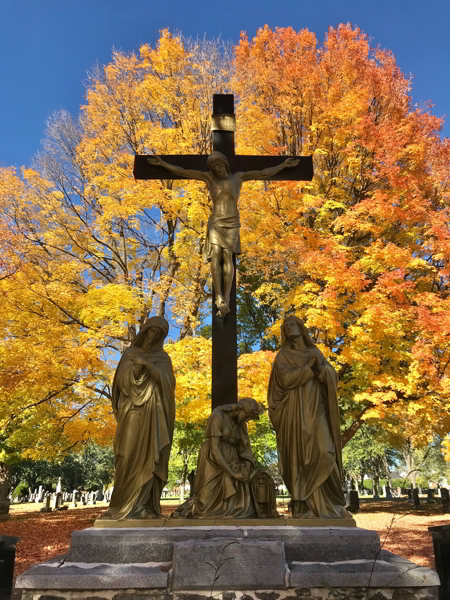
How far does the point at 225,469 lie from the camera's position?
4355 millimetres

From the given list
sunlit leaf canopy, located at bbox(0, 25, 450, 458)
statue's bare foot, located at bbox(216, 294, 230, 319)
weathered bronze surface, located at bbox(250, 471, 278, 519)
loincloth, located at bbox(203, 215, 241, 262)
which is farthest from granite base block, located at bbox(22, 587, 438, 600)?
sunlit leaf canopy, located at bbox(0, 25, 450, 458)

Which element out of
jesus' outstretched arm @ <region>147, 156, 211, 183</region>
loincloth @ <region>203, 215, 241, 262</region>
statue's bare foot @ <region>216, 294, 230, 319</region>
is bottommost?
statue's bare foot @ <region>216, 294, 230, 319</region>

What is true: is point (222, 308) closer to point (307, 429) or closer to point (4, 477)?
point (307, 429)

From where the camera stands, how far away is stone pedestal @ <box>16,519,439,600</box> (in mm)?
3467

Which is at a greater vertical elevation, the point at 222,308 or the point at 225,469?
the point at 222,308

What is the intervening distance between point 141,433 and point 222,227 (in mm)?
2401

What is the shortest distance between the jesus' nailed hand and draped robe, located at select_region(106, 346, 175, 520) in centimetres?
113

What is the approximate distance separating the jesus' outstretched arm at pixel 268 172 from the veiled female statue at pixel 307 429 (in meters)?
2.06

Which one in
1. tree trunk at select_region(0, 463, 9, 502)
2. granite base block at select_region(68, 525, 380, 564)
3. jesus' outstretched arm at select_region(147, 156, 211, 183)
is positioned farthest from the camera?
tree trunk at select_region(0, 463, 9, 502)

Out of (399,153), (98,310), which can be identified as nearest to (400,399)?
(399,153)

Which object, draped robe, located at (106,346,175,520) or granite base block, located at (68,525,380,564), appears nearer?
granite base block, located at (68,525,380,564)

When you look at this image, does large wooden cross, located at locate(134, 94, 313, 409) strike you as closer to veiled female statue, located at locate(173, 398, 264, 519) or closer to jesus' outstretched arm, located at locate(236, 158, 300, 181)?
jesus' outstretched arm, located at locate(236, 158, 300, 181)

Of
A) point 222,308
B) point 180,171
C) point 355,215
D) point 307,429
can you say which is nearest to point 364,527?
point 355,215

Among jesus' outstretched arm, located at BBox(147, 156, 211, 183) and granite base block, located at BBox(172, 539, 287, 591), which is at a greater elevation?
jesus' outstretched arm, located at BBox(147, 156, 211, 183)
